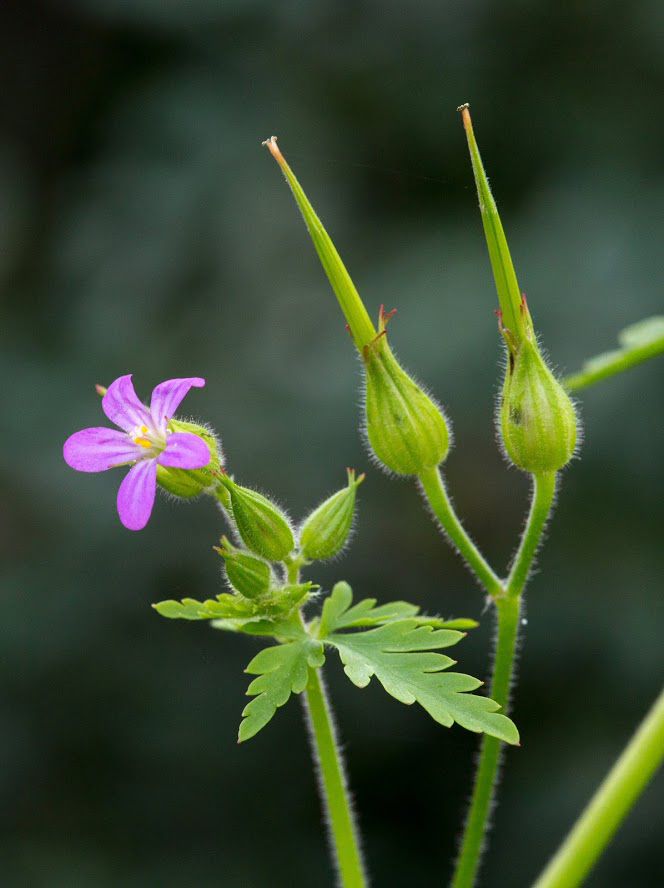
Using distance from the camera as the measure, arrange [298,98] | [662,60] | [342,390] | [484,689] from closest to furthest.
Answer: [484,689], [342,390], [662,60], [298,98]

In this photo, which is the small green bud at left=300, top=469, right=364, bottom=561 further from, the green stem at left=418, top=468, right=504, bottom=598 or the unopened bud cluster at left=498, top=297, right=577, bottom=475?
the unopened bud cluster at left=498, top=297, right=577, bottom=475

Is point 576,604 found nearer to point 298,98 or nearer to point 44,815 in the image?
point 44,815

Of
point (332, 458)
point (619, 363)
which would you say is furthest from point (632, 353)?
point (332, 458)

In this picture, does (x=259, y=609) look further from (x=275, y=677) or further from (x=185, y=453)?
(x=185, y=453)

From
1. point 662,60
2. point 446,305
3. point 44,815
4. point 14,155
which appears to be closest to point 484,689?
point 446,305

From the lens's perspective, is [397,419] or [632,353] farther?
[632,353]

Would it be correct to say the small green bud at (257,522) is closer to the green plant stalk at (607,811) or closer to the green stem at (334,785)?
the green stem at (334,785)
